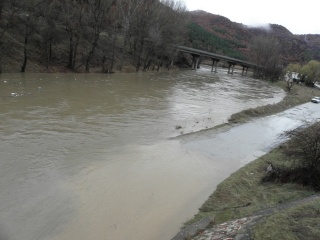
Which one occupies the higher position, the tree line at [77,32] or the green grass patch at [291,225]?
the tree line at [77,32]

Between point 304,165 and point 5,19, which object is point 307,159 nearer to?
point 304,165

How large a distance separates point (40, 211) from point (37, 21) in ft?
104

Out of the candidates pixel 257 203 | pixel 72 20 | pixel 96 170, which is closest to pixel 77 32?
pixel 72 20

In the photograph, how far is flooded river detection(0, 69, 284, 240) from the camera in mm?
8531

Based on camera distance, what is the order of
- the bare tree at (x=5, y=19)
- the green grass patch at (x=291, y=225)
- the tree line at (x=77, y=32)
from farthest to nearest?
1. the tree line at (x=77, y=32)
2. the bare tree at (x=5, y=19)
3. the green grass patch at (x=291, y=225)

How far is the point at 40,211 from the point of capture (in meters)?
8.78

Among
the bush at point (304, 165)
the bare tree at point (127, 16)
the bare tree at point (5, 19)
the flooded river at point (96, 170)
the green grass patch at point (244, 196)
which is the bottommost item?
the flooded river at point (96, 170)

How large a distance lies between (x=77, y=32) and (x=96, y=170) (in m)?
34.3

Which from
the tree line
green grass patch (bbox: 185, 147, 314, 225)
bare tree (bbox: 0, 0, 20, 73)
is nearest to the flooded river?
green grass patch (bbox: 185, 147, 314, 225)

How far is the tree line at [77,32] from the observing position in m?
34.9

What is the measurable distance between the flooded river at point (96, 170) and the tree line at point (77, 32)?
14.6 metres

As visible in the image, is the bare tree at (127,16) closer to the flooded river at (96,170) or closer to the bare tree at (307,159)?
the flooded river at (96,170)

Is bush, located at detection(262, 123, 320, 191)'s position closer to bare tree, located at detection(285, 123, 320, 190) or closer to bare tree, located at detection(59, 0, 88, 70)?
bare tree, located at detection(285, 123, 320, 190)

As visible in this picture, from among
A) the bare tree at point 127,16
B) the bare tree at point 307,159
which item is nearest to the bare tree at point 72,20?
the bare tree at point 127,16
